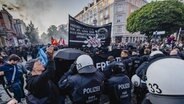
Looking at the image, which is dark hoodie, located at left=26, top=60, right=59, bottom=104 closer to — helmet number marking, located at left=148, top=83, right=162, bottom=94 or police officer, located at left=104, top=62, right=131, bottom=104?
police officer, located at left=104, top=62, right=131, bottom=104

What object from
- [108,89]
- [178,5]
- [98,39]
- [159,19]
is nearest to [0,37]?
[159,19]

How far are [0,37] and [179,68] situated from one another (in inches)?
1612

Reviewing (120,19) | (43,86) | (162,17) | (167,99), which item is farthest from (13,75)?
(120,19)

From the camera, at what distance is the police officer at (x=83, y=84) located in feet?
10.7

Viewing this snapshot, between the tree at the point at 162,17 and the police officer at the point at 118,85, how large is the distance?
3178 centimetres

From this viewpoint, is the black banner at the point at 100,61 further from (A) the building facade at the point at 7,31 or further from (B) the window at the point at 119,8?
(B) the window at the point at 119,8

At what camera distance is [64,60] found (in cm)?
479

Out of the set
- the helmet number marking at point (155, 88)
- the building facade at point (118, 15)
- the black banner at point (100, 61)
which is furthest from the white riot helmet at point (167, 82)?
the building facade at point (118, 15)

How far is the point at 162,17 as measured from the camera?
34.1 m

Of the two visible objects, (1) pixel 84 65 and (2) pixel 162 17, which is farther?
(2) pixel 162 17

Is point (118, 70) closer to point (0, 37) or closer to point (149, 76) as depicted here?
point (149, 76)

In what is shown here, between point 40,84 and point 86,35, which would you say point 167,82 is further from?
point 86,35

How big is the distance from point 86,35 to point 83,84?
327 centimetres

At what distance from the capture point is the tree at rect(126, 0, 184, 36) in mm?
33719
